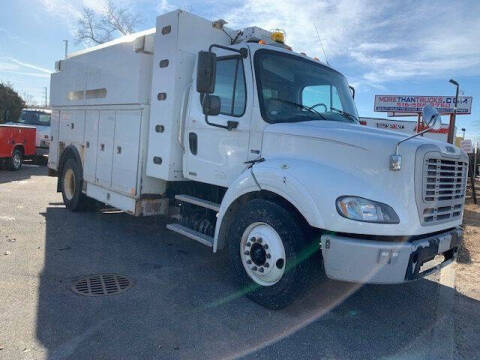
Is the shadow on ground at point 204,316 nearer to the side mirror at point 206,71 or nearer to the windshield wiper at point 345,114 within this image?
the windshield wiper at point 345,114

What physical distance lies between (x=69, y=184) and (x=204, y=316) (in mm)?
5391

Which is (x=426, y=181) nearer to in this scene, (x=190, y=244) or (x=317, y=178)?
(x=317, y=178)

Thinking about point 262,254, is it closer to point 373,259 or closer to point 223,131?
point 373,259

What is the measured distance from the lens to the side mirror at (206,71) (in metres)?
4.24

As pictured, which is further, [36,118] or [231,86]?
[36,118]

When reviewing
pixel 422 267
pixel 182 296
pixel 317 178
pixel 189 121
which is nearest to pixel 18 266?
pixel 182 296

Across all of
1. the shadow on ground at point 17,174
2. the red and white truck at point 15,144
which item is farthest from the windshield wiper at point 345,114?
the red and white truck at point 15,144

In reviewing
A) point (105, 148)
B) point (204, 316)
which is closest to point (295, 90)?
point (204, 316)

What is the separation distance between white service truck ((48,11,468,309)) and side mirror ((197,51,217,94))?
0.01m

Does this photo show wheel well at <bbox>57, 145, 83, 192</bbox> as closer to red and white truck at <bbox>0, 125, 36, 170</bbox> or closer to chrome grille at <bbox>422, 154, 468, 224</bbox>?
chrome grille at <bbox>422, 154, 468, 224</bbox>

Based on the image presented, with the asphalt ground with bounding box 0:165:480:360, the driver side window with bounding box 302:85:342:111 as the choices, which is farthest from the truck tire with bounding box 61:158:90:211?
the driver side window with bounding box 302:85:342:111

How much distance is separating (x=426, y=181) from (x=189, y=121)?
9.41ft

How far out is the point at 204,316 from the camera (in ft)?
12.7

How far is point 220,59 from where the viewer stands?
491 cm
